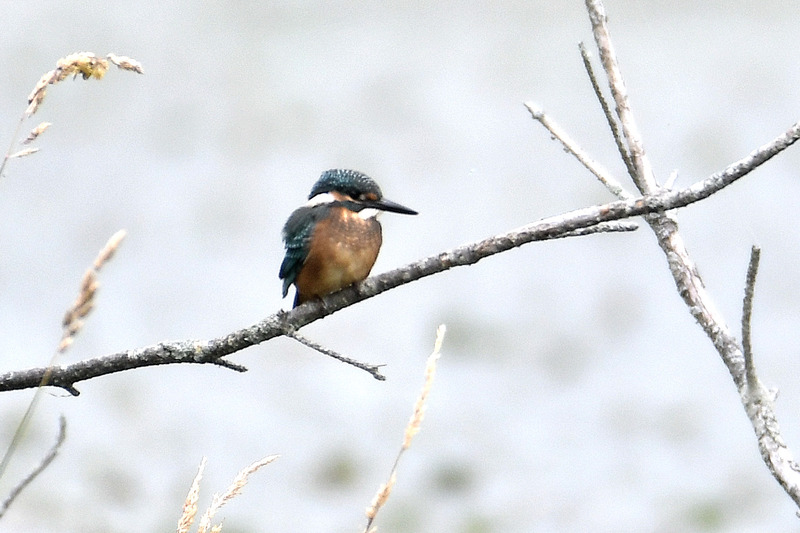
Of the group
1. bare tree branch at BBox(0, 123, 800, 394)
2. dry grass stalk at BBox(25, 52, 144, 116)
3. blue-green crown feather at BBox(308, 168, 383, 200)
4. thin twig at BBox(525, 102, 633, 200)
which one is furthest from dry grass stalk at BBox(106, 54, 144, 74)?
blue-green crown feather at BBox(308, 168, 383, 200)

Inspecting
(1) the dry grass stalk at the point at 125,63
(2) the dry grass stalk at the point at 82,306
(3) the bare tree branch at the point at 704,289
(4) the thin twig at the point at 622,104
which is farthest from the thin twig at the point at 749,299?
(1) the dry grass stalk at the point at 125,63

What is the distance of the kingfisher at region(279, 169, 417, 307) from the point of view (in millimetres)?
2312

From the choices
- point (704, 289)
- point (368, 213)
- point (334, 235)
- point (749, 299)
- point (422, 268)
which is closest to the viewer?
point (749, 299)

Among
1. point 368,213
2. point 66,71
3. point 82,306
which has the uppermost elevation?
point 368,213

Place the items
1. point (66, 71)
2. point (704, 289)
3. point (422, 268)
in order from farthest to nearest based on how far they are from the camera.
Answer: point (704, 289) → point (422, 268) → point (66, 71)

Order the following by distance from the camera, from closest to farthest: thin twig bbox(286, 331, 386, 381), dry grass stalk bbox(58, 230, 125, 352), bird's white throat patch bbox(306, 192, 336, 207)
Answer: dry grass stalk bbox(58, 230, 125, 352) → thin twig bbox(286, 331, 386, 381) → bird's white throat patch bbox(306, 192, 336, 207)

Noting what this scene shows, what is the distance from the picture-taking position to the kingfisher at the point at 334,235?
231 cm

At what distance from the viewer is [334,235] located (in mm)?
2424

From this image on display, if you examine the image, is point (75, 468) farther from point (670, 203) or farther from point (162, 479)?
point (670, 203)

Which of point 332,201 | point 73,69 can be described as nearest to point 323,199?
point 332,201

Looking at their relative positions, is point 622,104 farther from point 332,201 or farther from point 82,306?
point 82,306

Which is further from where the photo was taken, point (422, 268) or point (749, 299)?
point (422, 268)

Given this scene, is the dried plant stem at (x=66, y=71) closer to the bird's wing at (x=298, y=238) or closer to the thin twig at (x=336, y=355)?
the thin twig at (x=336, y=355)

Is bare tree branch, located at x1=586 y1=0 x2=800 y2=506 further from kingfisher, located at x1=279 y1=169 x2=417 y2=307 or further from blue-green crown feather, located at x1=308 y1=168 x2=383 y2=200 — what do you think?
blue-green crown feather, located at x1=308 y1=168 x2=383 y2=200
